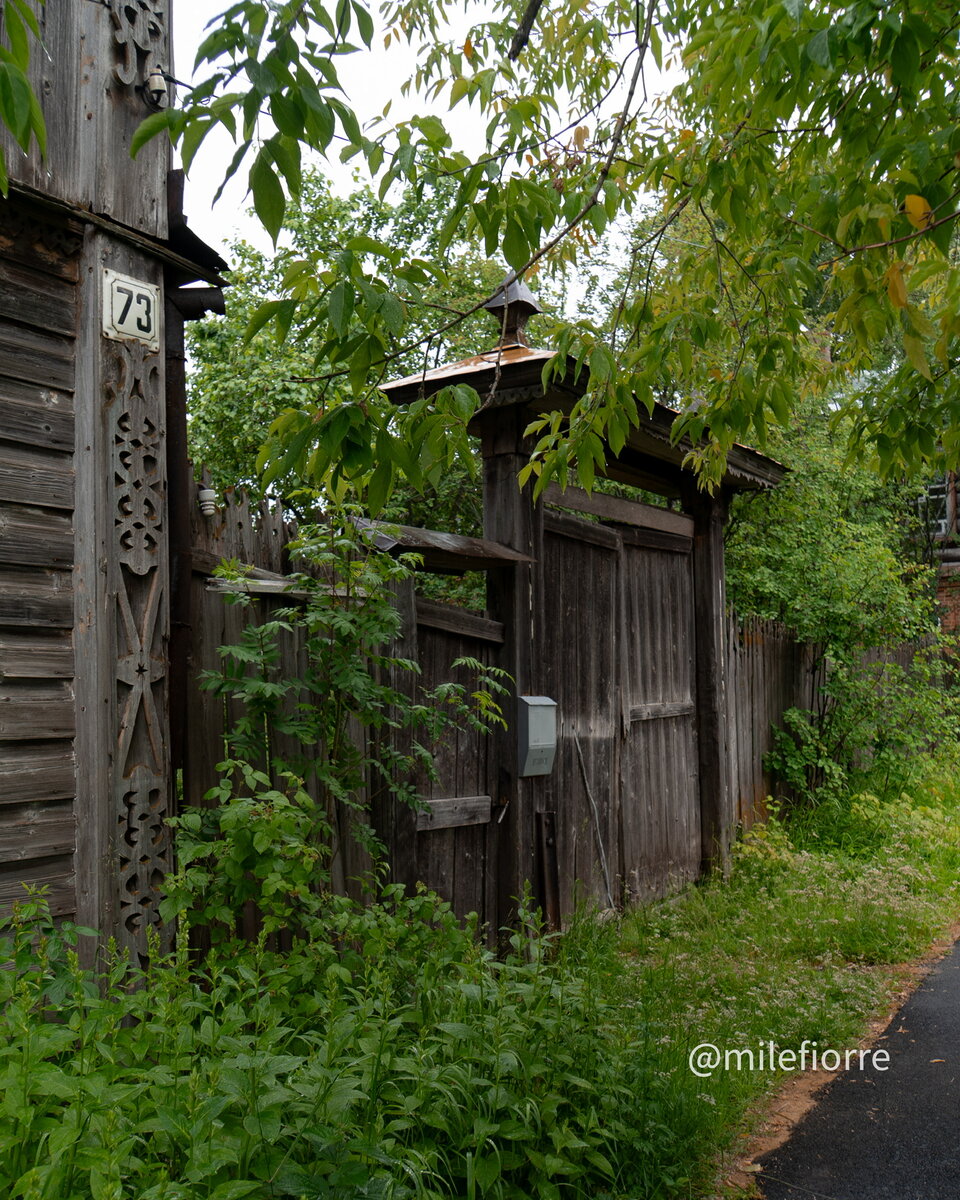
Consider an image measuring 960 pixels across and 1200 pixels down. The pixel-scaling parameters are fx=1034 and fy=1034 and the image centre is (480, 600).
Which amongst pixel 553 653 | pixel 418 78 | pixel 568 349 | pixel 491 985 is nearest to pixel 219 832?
pixel 491 985

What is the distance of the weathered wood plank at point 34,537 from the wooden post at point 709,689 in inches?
217

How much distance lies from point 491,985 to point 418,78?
4.22 meters

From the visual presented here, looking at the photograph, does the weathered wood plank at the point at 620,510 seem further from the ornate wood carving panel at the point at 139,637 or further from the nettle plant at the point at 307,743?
the ornate wood carving panel at the point at 139,637

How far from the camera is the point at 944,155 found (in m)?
3.12

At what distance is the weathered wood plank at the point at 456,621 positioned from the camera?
16.6ft

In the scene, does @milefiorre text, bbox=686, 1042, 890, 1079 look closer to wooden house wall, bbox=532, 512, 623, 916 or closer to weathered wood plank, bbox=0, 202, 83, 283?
wooden house wall, bbox=532, 512, 623, 916

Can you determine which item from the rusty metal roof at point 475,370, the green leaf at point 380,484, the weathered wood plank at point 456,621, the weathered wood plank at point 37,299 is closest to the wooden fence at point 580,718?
the weathered wood plank at point 456,621

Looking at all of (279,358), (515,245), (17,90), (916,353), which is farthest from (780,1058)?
(279,358)

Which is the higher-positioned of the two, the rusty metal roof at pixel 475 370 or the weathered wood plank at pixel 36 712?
the rusty metal roof at pixel 475 370

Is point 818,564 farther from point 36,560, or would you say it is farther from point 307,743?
point 36,560

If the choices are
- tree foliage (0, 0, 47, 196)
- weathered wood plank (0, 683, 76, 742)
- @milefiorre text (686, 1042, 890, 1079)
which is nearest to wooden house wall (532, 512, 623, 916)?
@milefiorre text (686, 1042, 890, 1079)

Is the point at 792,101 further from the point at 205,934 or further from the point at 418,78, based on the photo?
the point at 205,934

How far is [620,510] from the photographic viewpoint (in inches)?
274

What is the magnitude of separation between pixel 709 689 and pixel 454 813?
3.51 m
